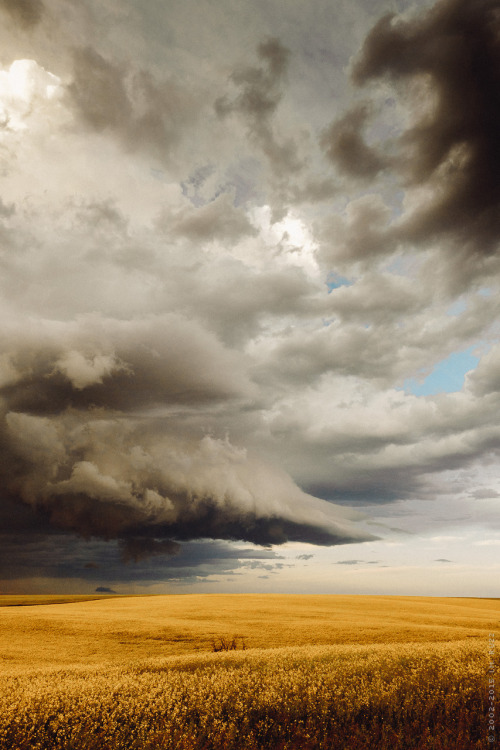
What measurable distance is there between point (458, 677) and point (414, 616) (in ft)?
107

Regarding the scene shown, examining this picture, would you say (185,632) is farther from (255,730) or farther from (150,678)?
(255,730)

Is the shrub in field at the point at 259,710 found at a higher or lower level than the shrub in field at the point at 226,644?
higher

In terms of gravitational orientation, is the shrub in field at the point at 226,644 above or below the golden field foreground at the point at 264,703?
below

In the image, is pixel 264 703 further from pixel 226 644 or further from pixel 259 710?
pixel 226 644

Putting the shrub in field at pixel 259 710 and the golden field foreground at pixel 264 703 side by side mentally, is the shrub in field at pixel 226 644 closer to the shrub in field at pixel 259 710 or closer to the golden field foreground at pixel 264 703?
the golden field foreground at pixel 264 703

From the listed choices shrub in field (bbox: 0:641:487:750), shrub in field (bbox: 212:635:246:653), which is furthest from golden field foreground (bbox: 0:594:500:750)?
shrub in field (bbox: 212:635:246:653)

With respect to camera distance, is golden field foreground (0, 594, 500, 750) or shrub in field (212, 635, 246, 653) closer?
golden field foreground (0, 594, 500, 750)

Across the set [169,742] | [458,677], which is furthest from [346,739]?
[458,677]

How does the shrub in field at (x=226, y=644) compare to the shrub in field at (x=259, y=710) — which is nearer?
the shrub in field at (x=259, y=710)

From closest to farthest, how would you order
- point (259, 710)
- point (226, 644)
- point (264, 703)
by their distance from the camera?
point (259, 710), point (264, 703), point (226, 644)

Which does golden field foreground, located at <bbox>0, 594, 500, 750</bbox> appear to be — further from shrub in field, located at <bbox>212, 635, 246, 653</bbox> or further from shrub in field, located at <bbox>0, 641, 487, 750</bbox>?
shrub in field, located at <bbox>212, 635, 246, 653</bbox>

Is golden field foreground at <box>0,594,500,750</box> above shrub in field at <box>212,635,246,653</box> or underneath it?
above

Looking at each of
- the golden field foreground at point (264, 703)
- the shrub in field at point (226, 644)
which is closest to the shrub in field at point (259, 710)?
the golden field foreground at point (264, 703)

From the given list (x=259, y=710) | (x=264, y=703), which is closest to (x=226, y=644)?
(x=264, y=703)
